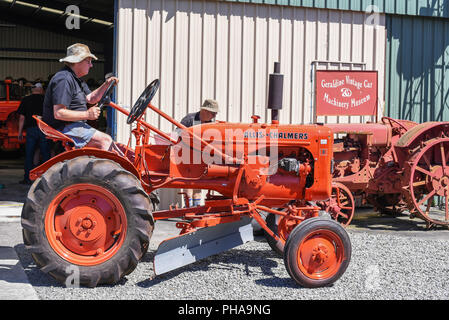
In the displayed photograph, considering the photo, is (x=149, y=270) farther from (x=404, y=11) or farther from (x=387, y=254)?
(x=404, y=11)

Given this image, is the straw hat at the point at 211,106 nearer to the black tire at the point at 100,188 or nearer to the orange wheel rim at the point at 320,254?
the black tire at the point at 100,188

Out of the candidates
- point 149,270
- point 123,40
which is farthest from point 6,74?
point 149,270

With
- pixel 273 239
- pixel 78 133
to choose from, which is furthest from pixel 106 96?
pixel 273 239

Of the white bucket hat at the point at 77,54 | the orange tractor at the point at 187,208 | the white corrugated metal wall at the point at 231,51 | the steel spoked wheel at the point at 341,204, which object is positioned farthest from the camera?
the white corrugated metal wall at the point at 231,51

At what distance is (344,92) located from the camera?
9375 mm

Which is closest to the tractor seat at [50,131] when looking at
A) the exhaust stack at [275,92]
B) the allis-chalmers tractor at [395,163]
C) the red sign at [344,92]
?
the exhaust stack at [275,92]

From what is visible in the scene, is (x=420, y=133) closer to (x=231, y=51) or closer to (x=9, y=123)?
(x=231, y=51)

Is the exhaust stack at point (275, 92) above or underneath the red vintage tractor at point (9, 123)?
above

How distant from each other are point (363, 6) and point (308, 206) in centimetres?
499

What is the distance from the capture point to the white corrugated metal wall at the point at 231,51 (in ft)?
28.7

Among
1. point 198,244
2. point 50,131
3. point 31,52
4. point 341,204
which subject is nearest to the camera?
point 50,131

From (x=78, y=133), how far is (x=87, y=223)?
2.81 feet

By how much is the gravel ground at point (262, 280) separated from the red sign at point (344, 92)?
10.5 ft

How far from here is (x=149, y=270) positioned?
5594 millimetres
